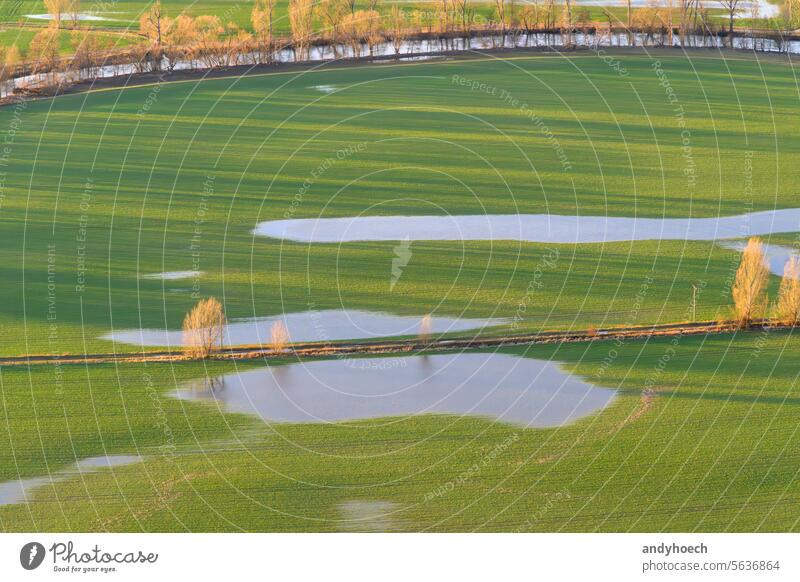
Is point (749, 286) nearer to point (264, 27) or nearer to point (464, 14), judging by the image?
point (264, 27)

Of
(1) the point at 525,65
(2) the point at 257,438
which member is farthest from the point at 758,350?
(1) the point at 525,65

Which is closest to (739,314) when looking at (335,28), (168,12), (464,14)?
(335,28)

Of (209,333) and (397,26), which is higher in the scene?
(397,26)

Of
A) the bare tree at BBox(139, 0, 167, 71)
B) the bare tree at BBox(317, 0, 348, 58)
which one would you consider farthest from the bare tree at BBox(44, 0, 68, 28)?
the bare tree at BBox(317, 0, 348, 58)

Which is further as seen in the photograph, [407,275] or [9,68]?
[9,68]

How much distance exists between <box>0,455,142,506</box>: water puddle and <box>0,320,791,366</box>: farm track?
23.8 ft

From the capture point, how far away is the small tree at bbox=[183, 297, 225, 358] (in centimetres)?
4394

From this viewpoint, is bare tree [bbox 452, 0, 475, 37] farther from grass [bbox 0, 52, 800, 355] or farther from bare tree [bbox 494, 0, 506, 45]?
grass [bbox 0, 52, 800, 355]

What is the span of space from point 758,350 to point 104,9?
277ft

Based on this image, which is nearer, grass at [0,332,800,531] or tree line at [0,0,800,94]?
grass at [0,332,800,531]

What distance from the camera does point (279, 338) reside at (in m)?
44.9

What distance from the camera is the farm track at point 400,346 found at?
43562mm

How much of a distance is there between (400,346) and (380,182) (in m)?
22.4

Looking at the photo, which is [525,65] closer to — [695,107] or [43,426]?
[695,107]
